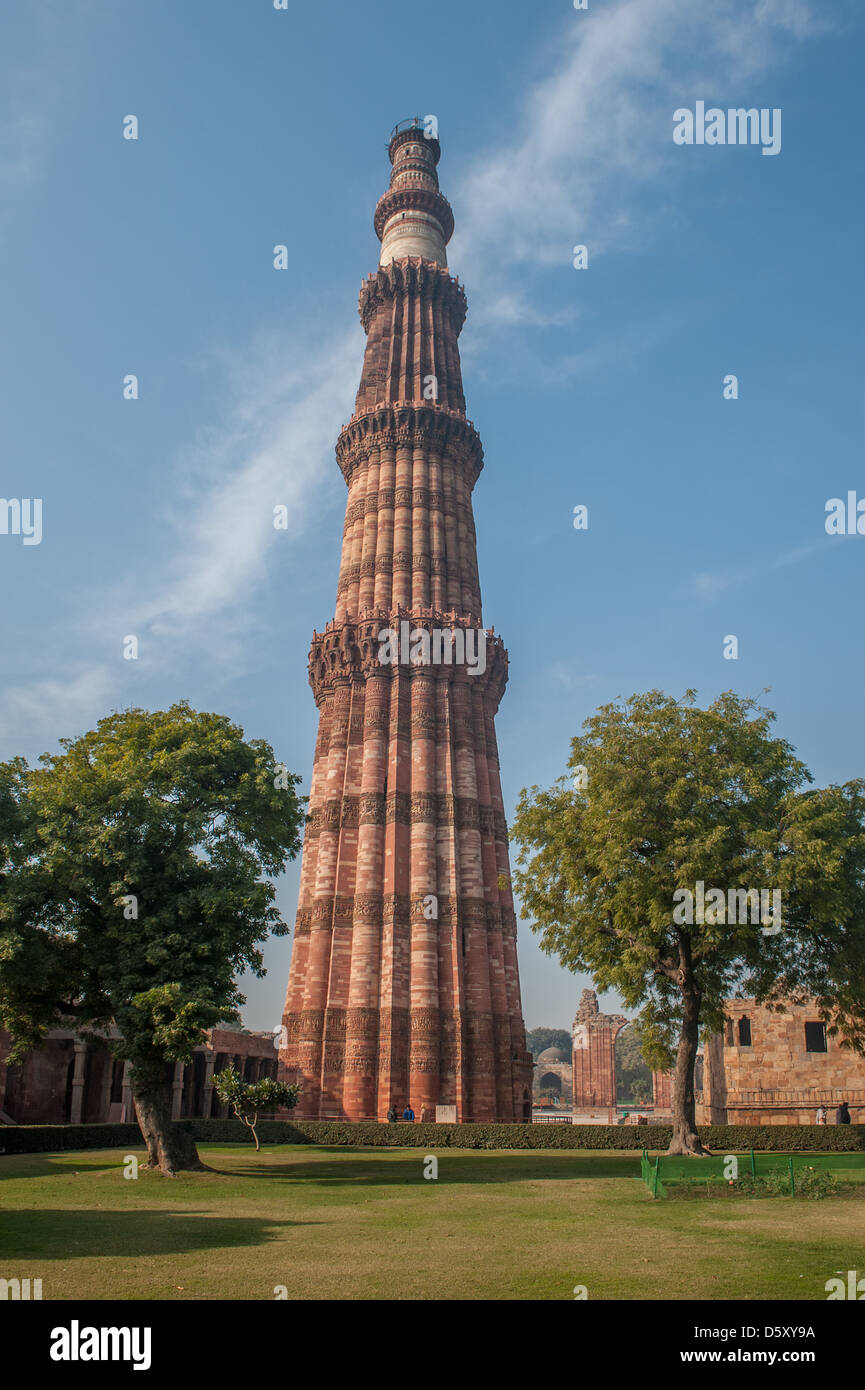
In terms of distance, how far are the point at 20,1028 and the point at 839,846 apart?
2442 centimetres

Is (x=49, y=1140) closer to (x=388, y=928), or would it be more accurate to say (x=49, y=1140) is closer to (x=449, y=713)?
(x=388, y=928)

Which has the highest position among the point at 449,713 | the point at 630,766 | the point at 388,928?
the point at 449,713

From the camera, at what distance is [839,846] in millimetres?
30391

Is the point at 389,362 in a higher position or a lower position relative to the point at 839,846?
higher

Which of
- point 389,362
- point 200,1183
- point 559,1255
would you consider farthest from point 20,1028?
point 389,362

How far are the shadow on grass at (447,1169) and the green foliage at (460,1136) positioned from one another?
8.31ft

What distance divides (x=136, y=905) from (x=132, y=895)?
0.95ft

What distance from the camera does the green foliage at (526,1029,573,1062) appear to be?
7192 inches

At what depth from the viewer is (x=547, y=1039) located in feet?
615

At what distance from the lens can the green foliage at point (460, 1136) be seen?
35.0m

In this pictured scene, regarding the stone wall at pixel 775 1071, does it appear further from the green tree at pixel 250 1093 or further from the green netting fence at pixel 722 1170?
the green tree at pixel 250 1093

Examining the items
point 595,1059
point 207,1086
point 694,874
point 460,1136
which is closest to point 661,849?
point 694,874
